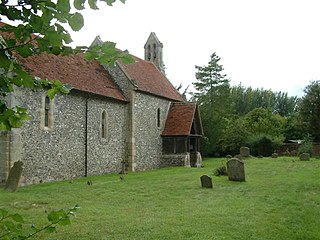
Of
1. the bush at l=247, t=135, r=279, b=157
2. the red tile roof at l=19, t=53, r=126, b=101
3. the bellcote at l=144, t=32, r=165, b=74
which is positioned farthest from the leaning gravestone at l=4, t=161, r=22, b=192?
the bush at l=247, t=135, r=279, b=157

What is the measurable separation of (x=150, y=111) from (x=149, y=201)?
1630cm

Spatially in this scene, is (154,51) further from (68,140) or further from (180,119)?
(68,140)

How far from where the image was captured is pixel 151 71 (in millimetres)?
32719

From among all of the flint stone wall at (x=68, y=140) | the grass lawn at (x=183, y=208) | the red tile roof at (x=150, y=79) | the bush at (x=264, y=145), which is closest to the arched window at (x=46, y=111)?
the flint stone wall at (x=68, y=140)

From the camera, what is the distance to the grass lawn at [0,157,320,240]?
8680 millimetres

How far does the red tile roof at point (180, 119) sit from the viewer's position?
29.9 meters

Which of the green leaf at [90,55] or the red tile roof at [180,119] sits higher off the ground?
the red tile roof at [180,119]

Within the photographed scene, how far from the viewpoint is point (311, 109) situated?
136 feet

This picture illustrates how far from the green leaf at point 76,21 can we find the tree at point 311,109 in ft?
140

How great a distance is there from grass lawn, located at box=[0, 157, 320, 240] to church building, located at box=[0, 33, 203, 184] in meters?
3.42

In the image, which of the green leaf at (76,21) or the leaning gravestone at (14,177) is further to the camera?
the leaning gravestone at (14,177)

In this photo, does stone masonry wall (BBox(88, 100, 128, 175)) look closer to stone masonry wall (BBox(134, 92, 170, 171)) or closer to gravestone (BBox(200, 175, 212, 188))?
stone masonry wall (BBox(134, 92, 170, 171))

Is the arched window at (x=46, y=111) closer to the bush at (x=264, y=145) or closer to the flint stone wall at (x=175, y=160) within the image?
the flint stone wall at (x=175, y=160)

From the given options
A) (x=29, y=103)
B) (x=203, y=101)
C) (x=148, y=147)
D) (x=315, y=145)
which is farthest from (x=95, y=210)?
(x=203, y=101)
